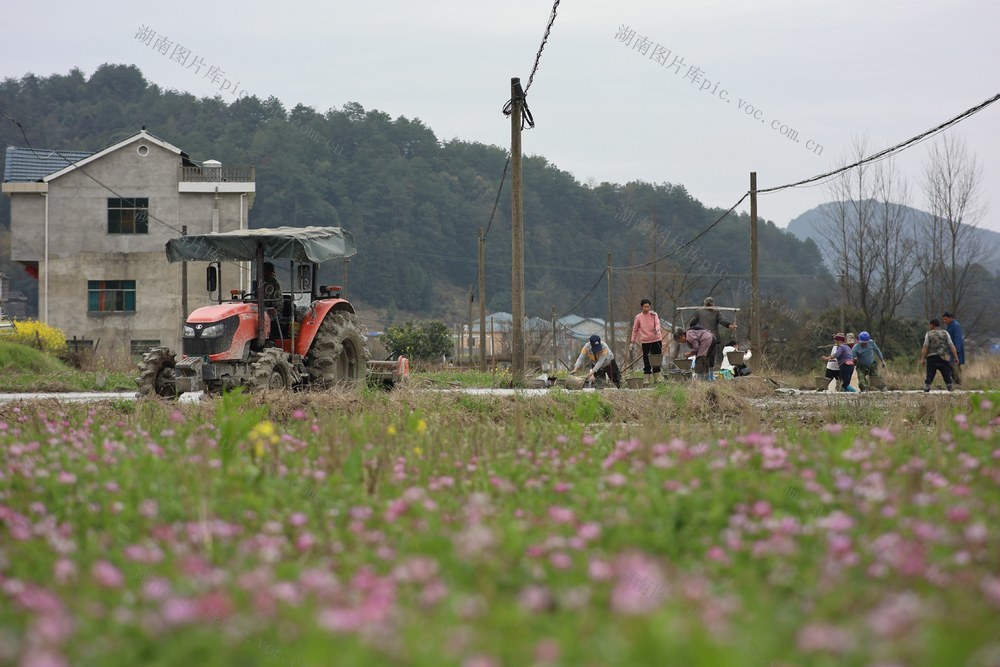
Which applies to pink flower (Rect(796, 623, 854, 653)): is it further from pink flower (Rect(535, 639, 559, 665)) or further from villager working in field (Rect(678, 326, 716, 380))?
villager working in field (Rect(678, 326, 716, 380))

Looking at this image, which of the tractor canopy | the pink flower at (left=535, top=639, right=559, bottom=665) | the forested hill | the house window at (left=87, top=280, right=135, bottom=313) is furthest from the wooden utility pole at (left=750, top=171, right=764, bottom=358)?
the forested hill

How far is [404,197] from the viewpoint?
4104 inches

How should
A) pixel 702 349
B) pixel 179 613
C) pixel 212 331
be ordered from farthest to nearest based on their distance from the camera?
pixel 702 349, pixel 212 331, pixel 179 613

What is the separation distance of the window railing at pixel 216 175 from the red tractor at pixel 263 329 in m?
29.5

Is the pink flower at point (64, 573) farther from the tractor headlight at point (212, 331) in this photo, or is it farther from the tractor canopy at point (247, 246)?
the tractor canopy at point (247, 246)

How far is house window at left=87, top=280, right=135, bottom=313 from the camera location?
46531mm

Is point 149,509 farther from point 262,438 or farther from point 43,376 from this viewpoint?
point 43,376

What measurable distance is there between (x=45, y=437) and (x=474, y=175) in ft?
351

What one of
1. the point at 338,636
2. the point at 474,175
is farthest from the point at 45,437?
the point at 474,175

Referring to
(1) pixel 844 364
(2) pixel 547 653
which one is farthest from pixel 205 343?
(1) pixel 844 364

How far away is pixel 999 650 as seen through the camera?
327 centimetres

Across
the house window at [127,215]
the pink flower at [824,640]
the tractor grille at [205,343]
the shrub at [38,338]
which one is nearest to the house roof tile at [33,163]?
the house window at [127,215]

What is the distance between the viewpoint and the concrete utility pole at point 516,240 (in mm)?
22906

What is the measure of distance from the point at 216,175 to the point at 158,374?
106ft
